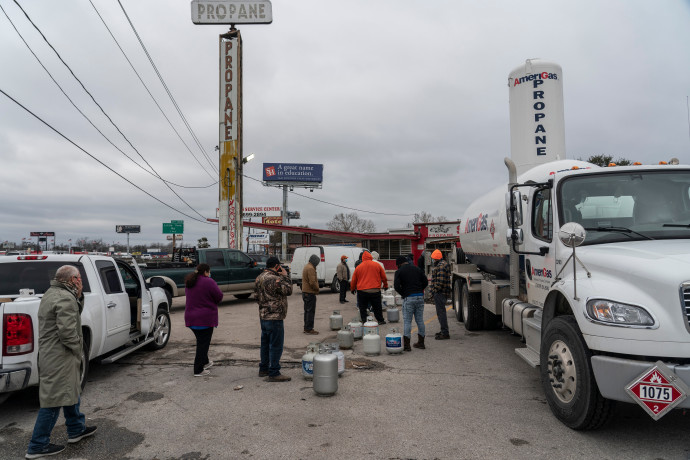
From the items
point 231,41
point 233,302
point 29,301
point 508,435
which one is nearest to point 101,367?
point 29,301

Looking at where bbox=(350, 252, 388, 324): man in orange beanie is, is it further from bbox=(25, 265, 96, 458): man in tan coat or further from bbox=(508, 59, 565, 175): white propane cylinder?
bbox=(25, 265, 96, 458): man in tan coat

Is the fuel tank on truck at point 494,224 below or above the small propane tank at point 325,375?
above

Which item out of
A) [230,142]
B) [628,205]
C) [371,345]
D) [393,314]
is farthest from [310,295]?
[230,142]

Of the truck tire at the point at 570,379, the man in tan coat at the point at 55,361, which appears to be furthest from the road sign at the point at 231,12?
the truck tire at the point at 570,379

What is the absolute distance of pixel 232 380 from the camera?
6.19m

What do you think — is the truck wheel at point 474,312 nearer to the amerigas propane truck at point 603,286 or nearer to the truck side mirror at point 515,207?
the amerigas propane truck at point 603,286

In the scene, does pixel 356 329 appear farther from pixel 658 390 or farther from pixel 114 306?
pixel 658 390

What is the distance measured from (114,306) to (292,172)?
53189 mm

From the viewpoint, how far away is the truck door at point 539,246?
536 centimetres

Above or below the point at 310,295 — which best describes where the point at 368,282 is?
above

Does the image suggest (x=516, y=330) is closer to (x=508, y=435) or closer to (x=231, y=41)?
(x=508, y=435)

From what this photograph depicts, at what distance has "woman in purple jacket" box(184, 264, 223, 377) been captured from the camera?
6.34 meters

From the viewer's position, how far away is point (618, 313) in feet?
11.8

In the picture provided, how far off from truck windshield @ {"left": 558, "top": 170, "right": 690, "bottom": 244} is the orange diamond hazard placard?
1.62 m
